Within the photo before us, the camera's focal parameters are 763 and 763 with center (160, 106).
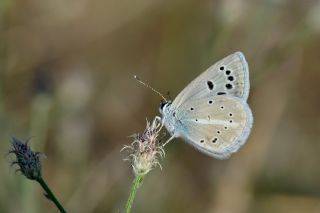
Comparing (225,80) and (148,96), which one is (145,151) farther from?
(148,96)

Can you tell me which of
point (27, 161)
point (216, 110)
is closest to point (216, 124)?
point (216, 110)

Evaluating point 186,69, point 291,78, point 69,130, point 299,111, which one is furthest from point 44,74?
point 299,111

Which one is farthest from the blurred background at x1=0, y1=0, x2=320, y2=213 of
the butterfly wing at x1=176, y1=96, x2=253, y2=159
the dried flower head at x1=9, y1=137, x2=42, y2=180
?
the dried flower head at x1=9, y1=137, x2=42, y2=180

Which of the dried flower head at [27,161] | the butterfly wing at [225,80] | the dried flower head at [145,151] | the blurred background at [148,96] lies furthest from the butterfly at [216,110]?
the blurred background at [148,96]


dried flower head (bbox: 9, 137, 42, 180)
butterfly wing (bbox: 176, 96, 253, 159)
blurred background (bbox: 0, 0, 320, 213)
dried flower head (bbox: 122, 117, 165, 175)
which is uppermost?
dried flower head (bbox: 9, 137, 42, 180)

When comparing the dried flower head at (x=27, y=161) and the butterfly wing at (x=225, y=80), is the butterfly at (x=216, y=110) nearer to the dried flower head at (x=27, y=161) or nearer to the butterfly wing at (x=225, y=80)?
the butterfly wing at (x=225, y=80)

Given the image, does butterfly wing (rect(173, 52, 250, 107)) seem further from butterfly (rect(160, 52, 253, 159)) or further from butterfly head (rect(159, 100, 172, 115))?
butterfly head (rect(159, 100, 172, 115))
